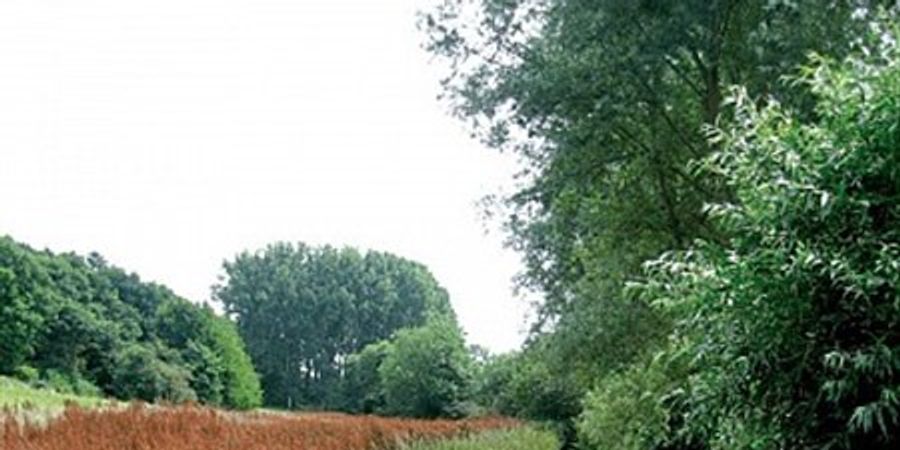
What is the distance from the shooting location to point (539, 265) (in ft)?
33.6

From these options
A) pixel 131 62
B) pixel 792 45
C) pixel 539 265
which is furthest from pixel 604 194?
pixel 131 62

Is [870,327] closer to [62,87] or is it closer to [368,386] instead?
[62,87]

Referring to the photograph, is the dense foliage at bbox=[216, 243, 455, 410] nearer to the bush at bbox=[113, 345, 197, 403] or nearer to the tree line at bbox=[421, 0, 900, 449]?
the bush at bbox=[113, 345, 197, 403]

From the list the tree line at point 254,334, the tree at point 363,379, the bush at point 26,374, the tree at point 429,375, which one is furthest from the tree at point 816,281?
the tree at point 363,379

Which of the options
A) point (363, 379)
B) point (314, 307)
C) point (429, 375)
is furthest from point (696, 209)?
point (314, 307)

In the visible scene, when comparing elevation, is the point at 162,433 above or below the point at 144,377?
below

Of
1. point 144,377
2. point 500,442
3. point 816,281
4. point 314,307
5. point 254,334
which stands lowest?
point 816,281

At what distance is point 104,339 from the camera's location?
31.5 meters

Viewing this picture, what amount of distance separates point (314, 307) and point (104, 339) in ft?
67.2

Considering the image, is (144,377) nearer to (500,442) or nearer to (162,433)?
(500,442)

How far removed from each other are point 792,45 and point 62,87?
878 centimetres

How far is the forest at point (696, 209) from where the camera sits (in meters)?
2.66

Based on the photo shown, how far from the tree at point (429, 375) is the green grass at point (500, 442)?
1532cm

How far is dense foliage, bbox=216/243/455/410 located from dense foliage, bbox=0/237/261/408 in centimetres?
970
